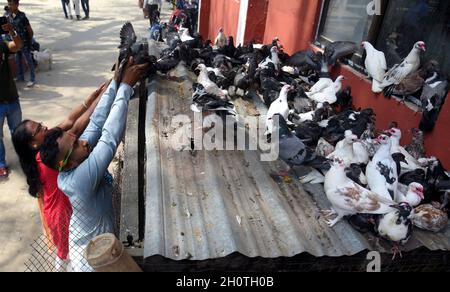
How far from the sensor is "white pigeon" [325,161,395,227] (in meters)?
2.60

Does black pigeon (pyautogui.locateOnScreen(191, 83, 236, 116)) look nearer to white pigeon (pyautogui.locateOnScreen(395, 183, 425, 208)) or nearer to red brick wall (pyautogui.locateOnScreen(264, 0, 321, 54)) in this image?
white pigeon (pyautogui.locateOnScreen(395, 183, 425, 208))

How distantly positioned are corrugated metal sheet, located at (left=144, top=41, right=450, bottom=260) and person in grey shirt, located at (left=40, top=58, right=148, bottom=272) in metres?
0.37

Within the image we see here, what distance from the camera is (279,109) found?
4316 millimetres

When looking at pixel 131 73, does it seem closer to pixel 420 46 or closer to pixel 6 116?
pixel 6 116

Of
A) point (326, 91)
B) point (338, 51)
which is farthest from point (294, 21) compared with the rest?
point (326, 91)

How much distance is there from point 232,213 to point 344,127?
1.97m

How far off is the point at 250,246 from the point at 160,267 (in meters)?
0.61

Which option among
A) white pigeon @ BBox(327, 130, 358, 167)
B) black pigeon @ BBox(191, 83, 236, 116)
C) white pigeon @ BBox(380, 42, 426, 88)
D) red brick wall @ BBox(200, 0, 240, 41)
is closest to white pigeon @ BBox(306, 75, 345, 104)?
white pigeon @ BBox(380, 42, 426, 88)

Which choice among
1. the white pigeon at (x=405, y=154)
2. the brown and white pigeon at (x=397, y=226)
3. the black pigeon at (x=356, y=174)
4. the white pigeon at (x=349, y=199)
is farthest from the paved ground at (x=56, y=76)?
the white pigeon at (x=405, y=154)

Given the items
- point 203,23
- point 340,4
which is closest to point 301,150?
point 340,4

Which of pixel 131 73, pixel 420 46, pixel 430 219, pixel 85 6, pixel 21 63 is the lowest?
pixel 21 63

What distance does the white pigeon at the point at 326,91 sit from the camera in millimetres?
4863

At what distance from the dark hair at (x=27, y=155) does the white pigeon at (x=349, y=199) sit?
2170mm

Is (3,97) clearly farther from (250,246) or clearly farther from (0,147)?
(250,246)
